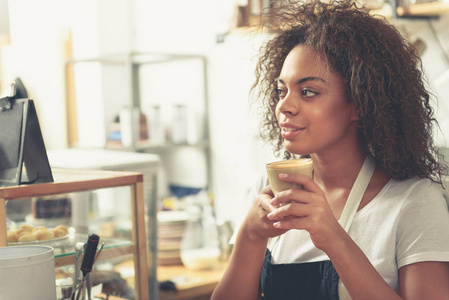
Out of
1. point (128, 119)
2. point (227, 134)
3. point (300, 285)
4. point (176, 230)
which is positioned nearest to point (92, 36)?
point (128, 119)

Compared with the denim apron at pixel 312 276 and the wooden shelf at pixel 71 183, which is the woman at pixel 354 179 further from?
the wooden shelf at pixel 71 183

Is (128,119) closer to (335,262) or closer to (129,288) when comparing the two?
(129,288)

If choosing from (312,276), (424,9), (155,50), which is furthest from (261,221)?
(155,50)

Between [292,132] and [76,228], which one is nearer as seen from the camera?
[292,132]

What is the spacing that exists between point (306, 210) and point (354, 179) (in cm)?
34

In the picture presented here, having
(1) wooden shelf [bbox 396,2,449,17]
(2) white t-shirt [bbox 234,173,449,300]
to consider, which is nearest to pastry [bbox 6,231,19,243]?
(2) white t-shirt [bbox 234,173,449,300]

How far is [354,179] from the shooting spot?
153 centimetres

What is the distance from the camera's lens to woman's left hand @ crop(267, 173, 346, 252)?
122 centimetres

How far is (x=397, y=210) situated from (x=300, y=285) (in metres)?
0.30

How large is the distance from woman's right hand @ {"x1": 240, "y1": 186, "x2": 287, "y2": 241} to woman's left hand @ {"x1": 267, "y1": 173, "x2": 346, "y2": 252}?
0.24ft

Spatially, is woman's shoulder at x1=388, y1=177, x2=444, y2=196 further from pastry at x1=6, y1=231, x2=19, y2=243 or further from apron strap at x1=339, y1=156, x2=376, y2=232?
pastry at x1=6, y1=231, x2=19, y2=243

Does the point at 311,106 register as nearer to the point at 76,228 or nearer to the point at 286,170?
the point at 286,170

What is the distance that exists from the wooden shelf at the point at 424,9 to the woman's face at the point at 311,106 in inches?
47.5

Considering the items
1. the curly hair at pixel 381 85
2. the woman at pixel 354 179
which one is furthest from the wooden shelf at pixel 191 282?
the curly hair at pixel 381 85
